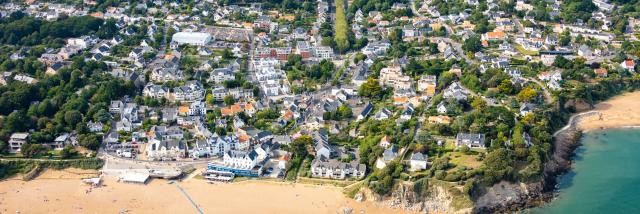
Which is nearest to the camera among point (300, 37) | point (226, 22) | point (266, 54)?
point (266, 54)

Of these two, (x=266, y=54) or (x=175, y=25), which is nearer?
(x=266, y=54)

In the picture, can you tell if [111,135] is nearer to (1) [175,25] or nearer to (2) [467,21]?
(1) [175,25]

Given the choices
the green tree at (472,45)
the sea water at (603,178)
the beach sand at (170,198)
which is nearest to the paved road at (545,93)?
the sea water at (603,178)

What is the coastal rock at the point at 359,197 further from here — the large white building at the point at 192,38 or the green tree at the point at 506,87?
the large white building at the point at 192,38

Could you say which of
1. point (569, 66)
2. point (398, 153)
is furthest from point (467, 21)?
point (398, 153)

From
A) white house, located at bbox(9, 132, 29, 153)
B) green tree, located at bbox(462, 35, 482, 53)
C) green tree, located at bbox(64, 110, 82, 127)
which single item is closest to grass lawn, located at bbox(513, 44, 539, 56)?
green tree, located at bbox(462, 35, 482, 53)

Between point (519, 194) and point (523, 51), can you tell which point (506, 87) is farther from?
point (519, 194)
